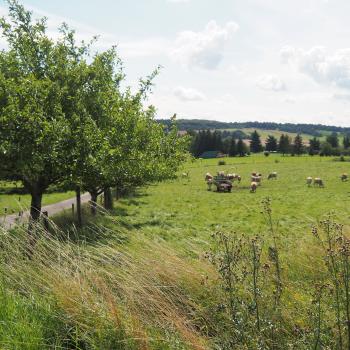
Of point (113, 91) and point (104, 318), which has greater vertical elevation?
point (113, 91)

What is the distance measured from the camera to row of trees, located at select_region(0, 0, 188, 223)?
552 inches

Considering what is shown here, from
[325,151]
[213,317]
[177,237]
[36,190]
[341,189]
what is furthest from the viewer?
[325,151]

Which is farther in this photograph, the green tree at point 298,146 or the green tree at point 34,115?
the green tree at point 298,146

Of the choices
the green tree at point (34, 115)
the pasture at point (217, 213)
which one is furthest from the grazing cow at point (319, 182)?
the green tree at point (34, 115)

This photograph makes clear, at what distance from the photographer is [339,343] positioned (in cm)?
507

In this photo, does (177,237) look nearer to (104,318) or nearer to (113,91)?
→ (113,91)

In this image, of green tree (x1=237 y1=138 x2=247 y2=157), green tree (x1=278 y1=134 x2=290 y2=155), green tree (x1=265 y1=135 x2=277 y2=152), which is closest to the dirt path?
green tree (x1=237 y1=138 x2=247 y2=157)

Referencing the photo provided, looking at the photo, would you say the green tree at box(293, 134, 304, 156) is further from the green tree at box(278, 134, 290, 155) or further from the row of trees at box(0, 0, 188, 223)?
the row of trees at box(0, 0, 188, 223)

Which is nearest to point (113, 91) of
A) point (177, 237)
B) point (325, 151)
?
point (177, 237)

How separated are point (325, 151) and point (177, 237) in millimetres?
107979

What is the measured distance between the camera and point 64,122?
1453cm

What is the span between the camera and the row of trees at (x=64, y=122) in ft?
46.0

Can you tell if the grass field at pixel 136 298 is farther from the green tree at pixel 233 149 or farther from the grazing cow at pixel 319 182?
Result: the green tree at pixel 233 149

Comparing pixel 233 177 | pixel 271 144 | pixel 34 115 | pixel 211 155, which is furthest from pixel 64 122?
pixel 271 144
